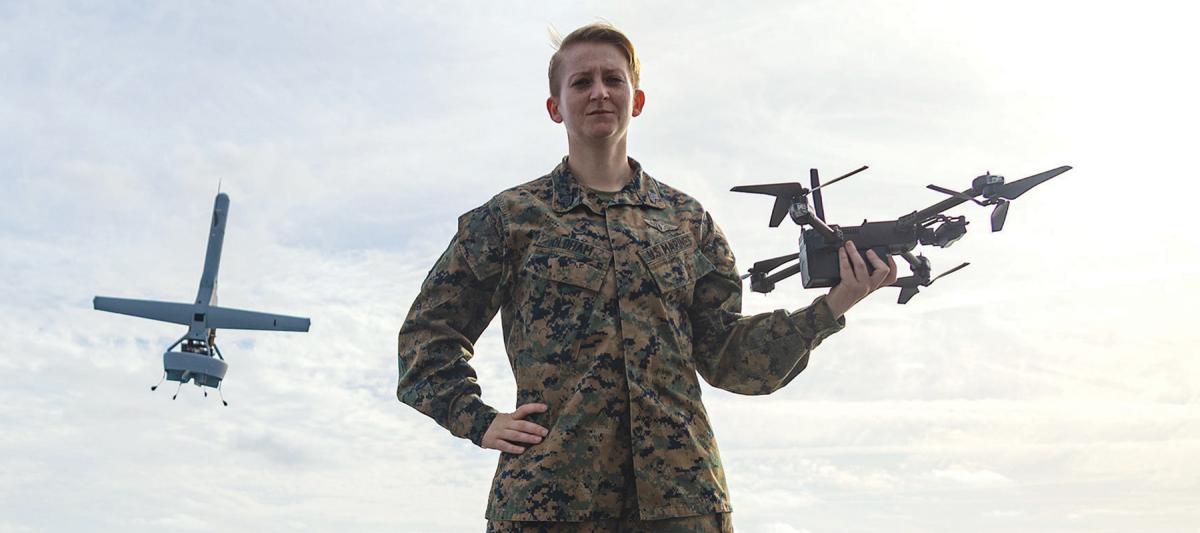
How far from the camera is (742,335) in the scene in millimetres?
3904

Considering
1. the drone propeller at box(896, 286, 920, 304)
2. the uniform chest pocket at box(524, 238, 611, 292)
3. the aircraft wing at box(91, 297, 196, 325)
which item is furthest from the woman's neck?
the aircraft wing at box(91, 297, 196, 325)

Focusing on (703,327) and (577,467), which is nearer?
(577,467)

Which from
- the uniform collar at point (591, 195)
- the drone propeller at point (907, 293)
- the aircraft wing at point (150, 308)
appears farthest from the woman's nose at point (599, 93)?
the aircraft wing at point (150, 308)

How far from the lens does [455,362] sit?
3822mm

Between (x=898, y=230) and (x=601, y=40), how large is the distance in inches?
58.9

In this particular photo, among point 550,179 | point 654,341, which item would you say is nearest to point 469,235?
point 550,179

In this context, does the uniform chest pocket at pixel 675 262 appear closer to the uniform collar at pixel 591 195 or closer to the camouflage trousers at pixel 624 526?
the uniform collar at pixel 591 195

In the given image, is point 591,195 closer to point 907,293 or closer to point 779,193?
point 779,193

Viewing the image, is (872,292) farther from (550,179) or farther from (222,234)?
(222,234)

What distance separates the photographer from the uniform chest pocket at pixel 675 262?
378 centimetres

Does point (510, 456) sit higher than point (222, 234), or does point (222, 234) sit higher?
point (222, 234)

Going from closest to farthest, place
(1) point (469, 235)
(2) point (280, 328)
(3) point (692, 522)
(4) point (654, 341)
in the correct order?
(3) point (692, 522) → (4) point (654, 341) → (1) point (469, 235) → (2) point (280, 328)

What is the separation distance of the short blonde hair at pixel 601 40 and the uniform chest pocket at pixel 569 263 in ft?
2.62

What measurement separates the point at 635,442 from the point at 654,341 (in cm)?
41
